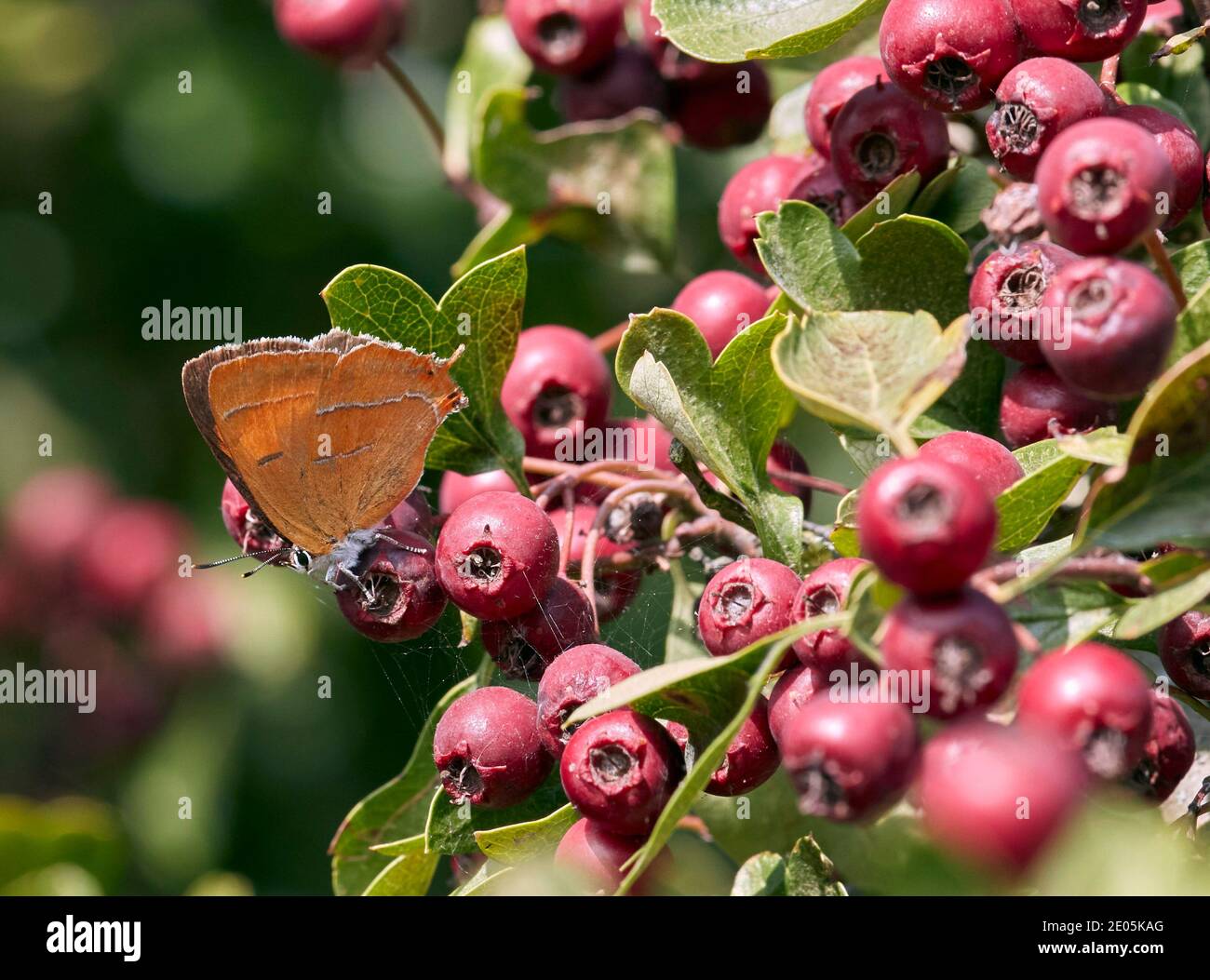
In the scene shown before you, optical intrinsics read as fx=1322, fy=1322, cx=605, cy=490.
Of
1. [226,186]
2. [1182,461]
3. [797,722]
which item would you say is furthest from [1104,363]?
[226,186]

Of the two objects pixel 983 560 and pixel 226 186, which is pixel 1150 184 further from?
pixel 226 186

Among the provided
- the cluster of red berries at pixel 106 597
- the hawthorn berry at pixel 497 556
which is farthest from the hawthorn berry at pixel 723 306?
the cluster of red berries at pixel 106 597

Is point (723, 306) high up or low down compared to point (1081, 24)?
down

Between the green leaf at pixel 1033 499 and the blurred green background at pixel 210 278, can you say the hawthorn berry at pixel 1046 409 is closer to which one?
the green leaf at pixel 1033 499

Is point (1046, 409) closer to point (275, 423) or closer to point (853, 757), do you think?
point (853, 757)

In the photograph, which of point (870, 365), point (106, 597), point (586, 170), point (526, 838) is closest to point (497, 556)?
point (526, 838)
